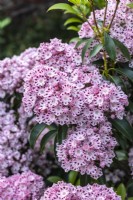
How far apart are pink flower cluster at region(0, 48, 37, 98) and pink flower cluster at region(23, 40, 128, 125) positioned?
0.35 meters

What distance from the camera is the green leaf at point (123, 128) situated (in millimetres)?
1979

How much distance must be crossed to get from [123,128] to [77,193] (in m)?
0.33

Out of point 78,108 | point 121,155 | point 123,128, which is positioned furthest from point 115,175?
point 78,108

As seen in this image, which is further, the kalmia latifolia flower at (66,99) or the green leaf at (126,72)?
the green leaf at (126,72)

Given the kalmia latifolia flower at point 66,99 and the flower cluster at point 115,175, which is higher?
the kalmia latifolia flower at point 66,99

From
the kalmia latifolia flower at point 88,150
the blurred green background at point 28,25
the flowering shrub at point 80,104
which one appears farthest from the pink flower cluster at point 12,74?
the blurred green background at point 28,25

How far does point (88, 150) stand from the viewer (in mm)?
1892

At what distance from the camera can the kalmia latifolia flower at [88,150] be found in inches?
74.7

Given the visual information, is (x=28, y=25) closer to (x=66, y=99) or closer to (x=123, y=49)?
(x=123, y=49)

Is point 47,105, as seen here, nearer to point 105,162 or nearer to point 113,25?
point 105,162

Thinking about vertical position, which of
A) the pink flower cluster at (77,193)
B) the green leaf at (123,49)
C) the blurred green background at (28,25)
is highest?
the blurred green background at (28,25)

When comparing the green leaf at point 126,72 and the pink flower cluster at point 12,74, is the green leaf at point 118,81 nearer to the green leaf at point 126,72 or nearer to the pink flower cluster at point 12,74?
the green leaf at point 126,72

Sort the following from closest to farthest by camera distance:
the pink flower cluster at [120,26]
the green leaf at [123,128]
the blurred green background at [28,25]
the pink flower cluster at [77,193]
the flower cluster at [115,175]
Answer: the pink flower cluster at [77,193] → the green leaf at [123,128] → the pink flower cluster at [120,26] → the flower cluster at [115,175] → the blurred green background at [28,25]

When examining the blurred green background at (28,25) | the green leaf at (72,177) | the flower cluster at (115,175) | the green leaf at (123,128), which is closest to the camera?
the green leaf at (123,128)
